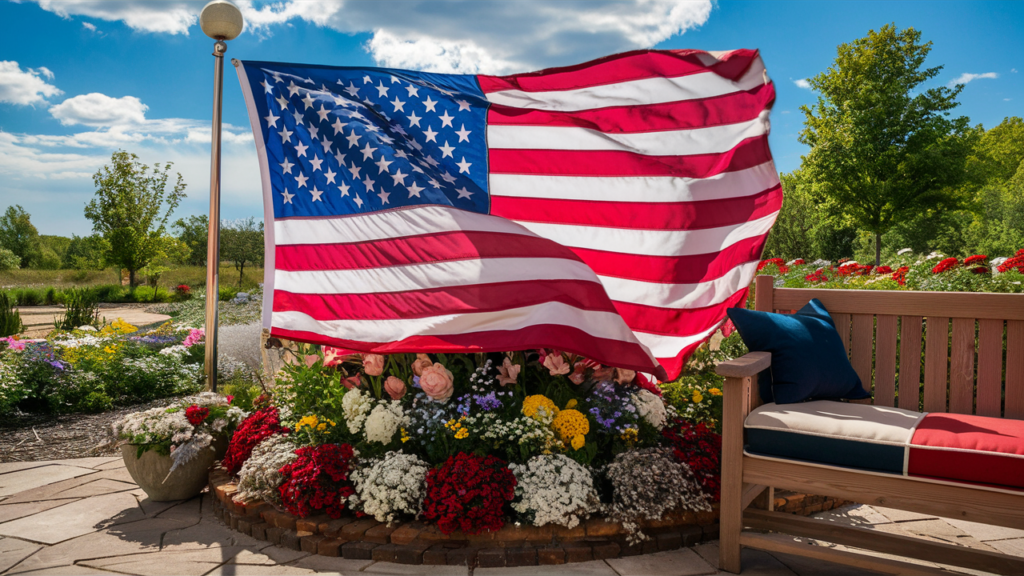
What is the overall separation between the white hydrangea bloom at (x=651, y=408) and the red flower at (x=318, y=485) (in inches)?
60.7

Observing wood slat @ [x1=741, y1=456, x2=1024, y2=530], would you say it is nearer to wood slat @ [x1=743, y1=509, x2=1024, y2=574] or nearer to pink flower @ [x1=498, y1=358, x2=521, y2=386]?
wood slat @ [x1=743, y1=509, x2=1024, y2=574]

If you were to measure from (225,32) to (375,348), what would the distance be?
2.76 meters

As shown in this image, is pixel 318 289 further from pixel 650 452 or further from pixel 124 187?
pixel 124 187

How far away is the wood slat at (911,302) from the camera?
294 cm

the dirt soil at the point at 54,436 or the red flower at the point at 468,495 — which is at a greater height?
the red flower at the point at 468,495

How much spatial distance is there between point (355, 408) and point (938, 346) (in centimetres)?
295

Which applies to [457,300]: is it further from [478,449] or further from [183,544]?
[183,544]

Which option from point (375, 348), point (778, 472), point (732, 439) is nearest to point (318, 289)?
point (375, 348)

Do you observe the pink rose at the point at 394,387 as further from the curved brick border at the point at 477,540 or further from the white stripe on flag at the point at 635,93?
the white stripe on flag at the point at 635,93

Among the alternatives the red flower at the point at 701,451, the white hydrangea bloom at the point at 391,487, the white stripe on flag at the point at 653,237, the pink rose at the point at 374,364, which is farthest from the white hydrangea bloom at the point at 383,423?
the red flower at the point at 701,451

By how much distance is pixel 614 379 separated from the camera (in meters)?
3.62

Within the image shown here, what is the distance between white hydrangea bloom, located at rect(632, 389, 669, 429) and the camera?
3324 mm

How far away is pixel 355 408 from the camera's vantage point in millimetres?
3293

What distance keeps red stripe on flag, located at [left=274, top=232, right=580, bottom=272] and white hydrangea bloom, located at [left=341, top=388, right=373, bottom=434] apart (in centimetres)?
69
